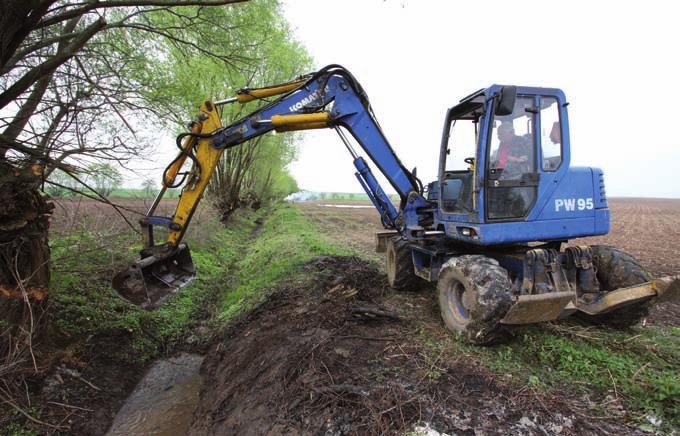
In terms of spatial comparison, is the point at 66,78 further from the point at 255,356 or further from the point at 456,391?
the point at 456,391

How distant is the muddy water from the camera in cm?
384

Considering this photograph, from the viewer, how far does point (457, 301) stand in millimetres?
4473

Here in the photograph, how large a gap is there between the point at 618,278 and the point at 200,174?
18.1ft

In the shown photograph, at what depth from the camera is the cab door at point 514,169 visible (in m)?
4.28

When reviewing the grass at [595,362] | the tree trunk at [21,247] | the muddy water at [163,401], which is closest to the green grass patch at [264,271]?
the muddy water at [163,401]

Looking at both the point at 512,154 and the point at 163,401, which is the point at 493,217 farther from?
the point at 163,401

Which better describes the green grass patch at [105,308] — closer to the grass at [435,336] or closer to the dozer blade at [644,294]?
the grass at [435,336]

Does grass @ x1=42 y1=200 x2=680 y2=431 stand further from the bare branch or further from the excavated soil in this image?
the bare branch

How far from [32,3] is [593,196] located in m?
5.81

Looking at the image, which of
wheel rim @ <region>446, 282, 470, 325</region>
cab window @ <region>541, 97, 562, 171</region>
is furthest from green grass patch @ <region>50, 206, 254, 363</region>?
cab window @ <region>541, 97, 562, 171</region>

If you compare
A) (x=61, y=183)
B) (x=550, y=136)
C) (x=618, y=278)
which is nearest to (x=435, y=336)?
(x=618, y=278)

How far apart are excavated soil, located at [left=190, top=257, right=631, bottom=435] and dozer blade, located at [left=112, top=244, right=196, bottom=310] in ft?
3.47

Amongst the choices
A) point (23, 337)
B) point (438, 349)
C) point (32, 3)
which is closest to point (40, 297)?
point (23, 337)

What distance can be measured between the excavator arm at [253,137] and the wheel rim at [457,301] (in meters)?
1.22
